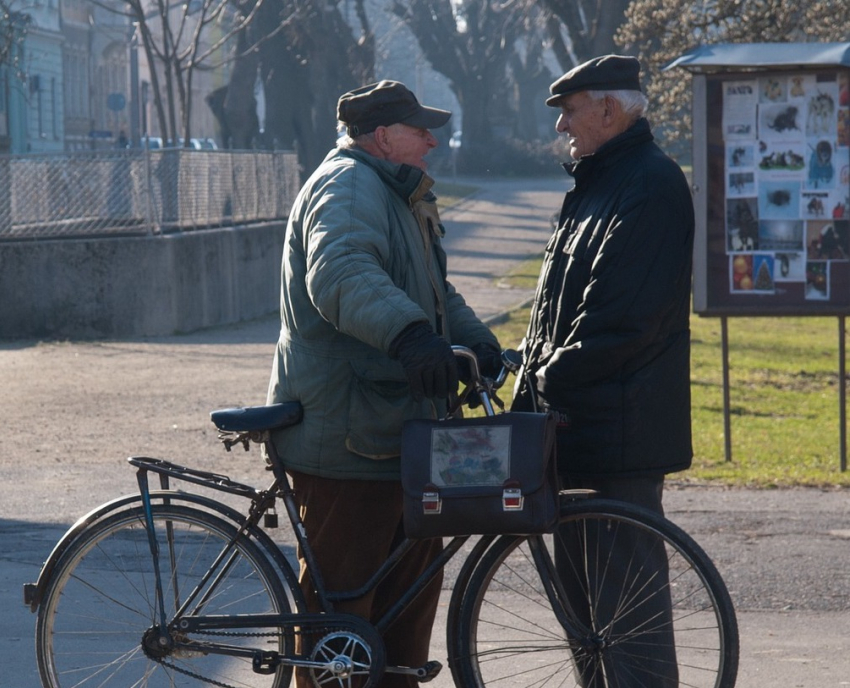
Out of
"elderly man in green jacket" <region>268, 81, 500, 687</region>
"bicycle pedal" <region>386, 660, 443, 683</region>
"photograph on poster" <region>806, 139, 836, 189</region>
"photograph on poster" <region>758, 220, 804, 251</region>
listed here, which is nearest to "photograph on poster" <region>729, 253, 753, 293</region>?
"photograph on poster" <region>758, 220, 804, 251</region>

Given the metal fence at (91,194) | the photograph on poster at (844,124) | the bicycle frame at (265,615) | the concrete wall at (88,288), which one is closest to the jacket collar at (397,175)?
the bicycle frame at (265,615)

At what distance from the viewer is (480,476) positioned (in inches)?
140

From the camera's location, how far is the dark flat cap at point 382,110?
3.79m

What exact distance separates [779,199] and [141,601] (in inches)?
192

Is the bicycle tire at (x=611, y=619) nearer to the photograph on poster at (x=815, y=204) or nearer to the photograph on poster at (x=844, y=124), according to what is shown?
the photograph on poster at (x=815, y=204)

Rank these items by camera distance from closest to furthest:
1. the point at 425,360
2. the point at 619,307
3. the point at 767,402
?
1. the point at 425,360
2. the point at 619,307
3. the point at 767,402

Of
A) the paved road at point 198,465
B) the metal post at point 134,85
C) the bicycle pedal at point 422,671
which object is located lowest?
the paved road at point 198,465

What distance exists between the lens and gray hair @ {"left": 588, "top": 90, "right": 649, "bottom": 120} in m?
3.85

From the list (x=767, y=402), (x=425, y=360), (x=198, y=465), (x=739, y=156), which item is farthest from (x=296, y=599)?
(x=767, y=402)

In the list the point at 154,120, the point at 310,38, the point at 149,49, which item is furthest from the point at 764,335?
the point at 154,120

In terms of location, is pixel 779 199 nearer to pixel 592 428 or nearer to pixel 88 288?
pixel 592 428

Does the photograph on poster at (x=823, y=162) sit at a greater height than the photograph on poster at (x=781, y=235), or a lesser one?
greater

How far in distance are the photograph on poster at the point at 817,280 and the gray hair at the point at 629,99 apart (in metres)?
4.14

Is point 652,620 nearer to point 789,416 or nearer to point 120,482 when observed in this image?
point 120,482
